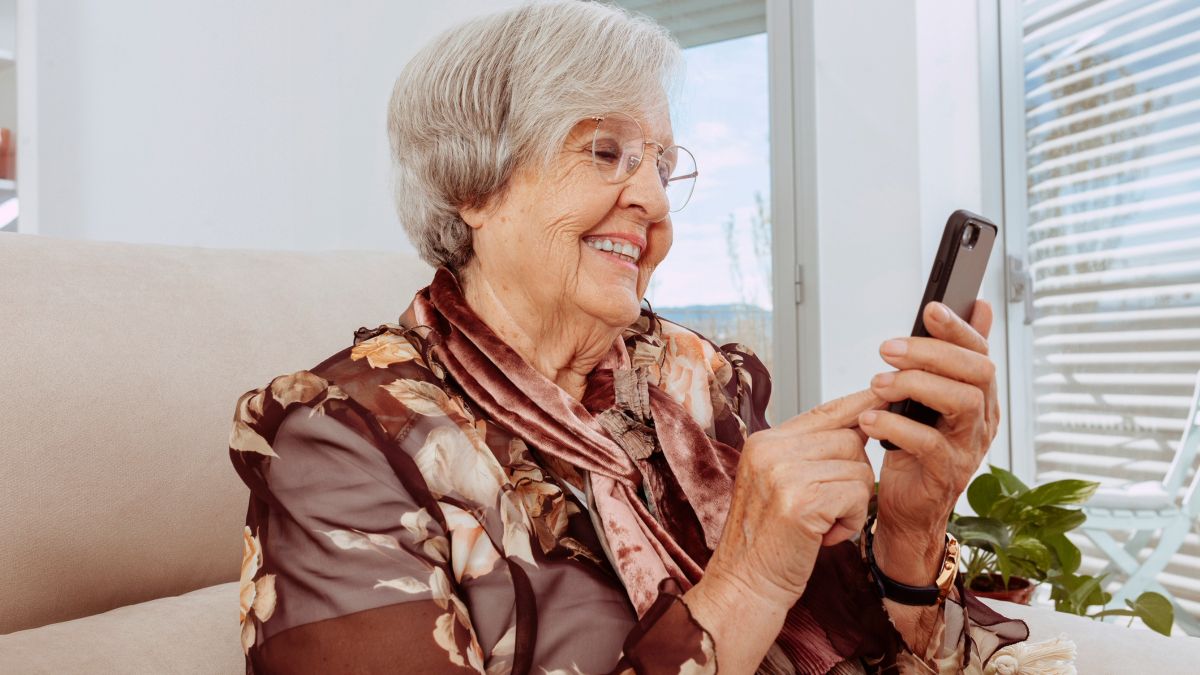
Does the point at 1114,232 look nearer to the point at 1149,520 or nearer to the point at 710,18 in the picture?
the point at 1149,520

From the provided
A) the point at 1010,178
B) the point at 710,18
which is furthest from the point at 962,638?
the point at 710,18

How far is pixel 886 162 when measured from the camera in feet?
7.77

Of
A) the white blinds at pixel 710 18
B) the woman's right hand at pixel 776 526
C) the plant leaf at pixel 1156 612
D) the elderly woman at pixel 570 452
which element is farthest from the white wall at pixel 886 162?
the woman's right hand at pixel 776 526

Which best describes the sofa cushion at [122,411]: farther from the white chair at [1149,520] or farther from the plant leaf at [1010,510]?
the white chair at [1149,520]

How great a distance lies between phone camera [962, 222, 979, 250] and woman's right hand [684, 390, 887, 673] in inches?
6.4

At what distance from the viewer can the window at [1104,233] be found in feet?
6.97

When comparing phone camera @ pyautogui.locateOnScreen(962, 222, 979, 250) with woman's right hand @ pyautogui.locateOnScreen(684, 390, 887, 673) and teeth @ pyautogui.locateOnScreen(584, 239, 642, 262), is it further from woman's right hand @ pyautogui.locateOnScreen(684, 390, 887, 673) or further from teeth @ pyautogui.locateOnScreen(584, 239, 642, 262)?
teeth @ pyautogui.locateOnScreen(584, 239, 642, 262)

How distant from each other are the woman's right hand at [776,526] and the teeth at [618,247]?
0.34m

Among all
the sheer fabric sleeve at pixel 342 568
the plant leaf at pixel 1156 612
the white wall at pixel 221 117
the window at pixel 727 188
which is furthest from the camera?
the window at pixel 727 188

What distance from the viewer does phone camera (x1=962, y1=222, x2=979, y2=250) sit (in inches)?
32.0

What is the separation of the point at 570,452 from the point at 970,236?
1.45 ft

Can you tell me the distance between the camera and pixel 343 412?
833mm

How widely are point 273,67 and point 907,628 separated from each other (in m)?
2.75

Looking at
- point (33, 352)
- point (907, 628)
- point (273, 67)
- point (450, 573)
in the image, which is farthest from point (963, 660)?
point (273, 67)
